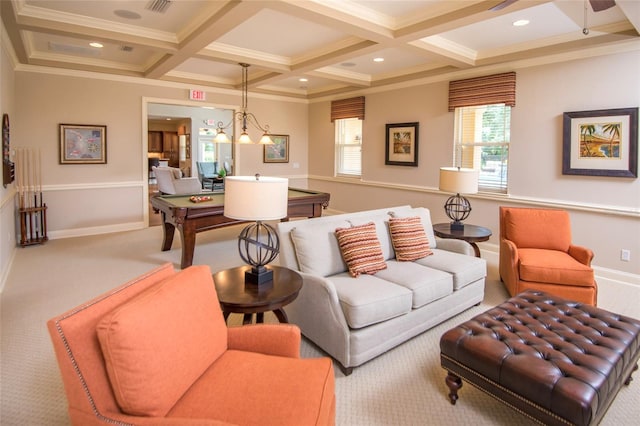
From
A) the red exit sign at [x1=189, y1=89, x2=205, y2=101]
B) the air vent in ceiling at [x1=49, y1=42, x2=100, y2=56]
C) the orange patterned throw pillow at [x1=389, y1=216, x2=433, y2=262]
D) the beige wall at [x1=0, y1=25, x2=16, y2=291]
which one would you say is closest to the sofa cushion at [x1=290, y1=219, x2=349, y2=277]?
the orange patterned throw pillow at [x1=389, y1=216, x2=433, y2=262]

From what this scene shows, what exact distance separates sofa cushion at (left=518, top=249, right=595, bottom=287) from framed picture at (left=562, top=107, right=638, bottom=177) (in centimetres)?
143

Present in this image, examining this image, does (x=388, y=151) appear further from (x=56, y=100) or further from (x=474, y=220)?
(x=56, y=100)

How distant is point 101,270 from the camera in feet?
14.4

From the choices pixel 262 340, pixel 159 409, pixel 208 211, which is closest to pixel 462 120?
pixel 208 211

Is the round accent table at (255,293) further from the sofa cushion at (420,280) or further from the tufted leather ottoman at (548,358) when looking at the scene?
the tufted leather ottoman at (548,358)

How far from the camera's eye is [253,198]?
2.26 m

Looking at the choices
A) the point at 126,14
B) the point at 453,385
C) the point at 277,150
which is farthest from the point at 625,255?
the point at 277,150

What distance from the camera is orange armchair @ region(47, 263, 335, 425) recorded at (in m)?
1.24

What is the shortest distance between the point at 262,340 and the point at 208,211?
2.90 meters

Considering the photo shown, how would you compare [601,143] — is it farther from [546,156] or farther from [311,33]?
[311,33]

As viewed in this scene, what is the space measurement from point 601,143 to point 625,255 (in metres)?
1.26

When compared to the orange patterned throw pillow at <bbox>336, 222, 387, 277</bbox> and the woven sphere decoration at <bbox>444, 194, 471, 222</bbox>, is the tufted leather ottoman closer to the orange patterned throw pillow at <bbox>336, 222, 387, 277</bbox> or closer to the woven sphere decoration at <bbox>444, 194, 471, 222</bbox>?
the orange patterned throw pillow at <bbox>336, 222, 387, 277</bbox>

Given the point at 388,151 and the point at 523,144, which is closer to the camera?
the point at 523,144

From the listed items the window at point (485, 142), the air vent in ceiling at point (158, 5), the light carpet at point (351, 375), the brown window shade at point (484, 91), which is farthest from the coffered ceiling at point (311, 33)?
the light carpet at point (351, 375)
